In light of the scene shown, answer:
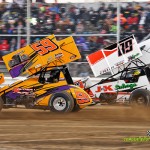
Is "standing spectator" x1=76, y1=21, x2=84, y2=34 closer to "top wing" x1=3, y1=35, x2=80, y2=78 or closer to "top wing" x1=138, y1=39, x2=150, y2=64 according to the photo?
"top wing" x1=138, y1=39, x2=150, y2=64

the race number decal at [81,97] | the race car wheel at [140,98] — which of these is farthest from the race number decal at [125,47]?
the race number decal at [81,97]

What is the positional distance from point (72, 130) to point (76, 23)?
10.7 meters

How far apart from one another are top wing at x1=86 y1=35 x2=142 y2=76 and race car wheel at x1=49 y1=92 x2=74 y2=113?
2.27m

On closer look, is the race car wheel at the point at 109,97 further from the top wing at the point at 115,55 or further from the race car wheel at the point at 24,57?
the race car wheel at the point at 24,57

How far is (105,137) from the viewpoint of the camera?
8633mm

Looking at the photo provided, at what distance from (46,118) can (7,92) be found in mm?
1786

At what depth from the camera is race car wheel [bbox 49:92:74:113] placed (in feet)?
42.2

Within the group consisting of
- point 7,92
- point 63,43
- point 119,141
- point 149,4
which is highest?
point 149,4

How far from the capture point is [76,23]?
782 inches

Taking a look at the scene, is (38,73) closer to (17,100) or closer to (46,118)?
(17,100)

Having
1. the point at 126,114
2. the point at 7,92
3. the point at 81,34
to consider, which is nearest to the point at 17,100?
the point at 7,92

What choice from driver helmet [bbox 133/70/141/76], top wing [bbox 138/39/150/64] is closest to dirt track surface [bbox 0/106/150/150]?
driver helmet [bbox 133/70/141/76]

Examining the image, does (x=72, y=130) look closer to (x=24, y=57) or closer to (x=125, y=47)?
(x=24, y=57)

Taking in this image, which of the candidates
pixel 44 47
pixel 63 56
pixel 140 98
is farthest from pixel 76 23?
pixel 44 47
